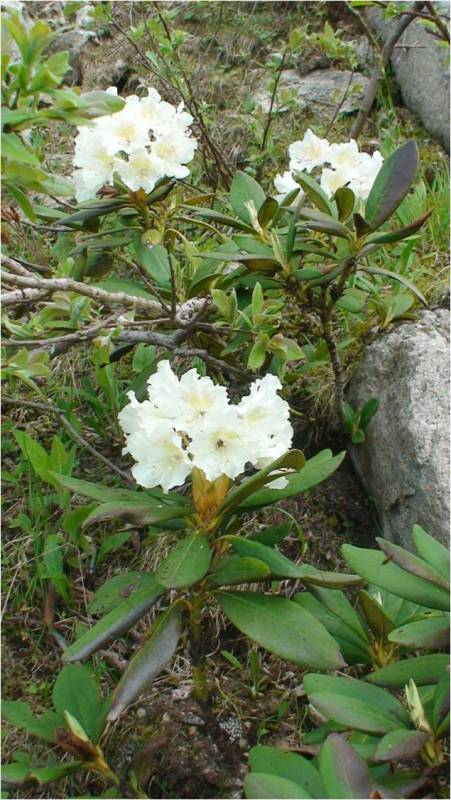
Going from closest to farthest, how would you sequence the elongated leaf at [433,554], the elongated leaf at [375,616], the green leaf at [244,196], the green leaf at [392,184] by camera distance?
the elongated leaf at [433,554], the elongated leaf at [375,616], the green leaf at [392,184], the green leaf at [244,196]

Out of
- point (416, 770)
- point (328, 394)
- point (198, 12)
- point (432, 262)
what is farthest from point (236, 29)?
point (416, 770)

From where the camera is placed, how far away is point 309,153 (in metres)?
2.11

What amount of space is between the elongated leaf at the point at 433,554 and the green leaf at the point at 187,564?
1.25 feet

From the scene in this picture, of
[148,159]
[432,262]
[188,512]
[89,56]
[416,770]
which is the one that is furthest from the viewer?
[89,56]

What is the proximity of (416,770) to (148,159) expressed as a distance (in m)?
1.33

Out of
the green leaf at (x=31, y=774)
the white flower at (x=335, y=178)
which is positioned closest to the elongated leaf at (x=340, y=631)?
the green leaf at (x=31, y=774)

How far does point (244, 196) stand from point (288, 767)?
127cm

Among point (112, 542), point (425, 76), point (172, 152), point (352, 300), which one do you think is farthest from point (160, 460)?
point (425, 76)

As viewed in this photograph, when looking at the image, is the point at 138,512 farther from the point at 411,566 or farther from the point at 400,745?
the point at 400,745

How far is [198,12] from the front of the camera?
4.14 metres

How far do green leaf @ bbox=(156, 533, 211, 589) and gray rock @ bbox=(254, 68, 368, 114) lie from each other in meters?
2.57

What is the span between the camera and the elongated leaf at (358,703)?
129 cm

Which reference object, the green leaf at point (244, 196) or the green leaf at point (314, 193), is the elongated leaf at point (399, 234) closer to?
the green leaf at point (314, 193)

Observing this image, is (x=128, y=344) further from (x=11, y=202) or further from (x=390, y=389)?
(x=11, y=202)
